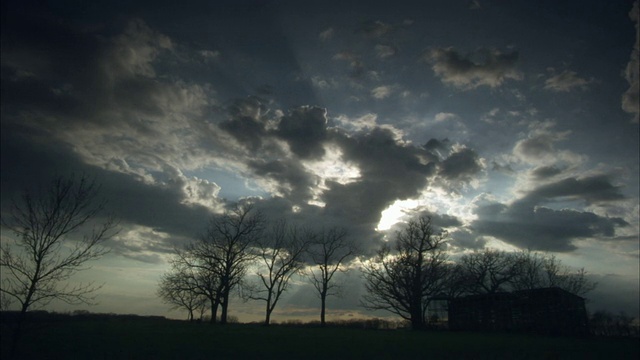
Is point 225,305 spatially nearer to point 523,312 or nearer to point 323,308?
point 323,308

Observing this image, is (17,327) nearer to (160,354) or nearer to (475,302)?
(160,354)

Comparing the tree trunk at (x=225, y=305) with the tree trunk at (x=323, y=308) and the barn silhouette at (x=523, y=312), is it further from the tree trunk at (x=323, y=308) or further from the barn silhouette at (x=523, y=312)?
the barn silhouette at (x=523, y=312)

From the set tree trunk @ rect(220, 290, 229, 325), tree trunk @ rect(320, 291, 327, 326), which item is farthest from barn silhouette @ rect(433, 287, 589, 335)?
tree trunk @ rect(220, 290, 229, 325)

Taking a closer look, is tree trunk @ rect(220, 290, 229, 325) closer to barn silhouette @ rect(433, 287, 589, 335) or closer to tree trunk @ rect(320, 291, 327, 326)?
tree trunk @ rect(320, 291, 327, 326)

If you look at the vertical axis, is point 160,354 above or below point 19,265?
below

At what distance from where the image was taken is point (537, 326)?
124ft

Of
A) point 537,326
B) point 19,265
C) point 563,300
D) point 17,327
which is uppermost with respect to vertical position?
point 19,265

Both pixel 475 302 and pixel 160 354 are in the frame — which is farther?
pixel 475 302

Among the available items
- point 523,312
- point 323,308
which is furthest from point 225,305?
point 523,312

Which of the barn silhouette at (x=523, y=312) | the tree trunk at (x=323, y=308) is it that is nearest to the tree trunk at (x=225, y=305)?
the tree trunk at (x=323, y=308)

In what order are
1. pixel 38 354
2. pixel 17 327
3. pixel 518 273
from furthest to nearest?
pixel 518 273
pixel 38 354
pixel 17 327

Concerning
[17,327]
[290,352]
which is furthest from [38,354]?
[290,352]

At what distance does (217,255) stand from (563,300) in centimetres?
4553

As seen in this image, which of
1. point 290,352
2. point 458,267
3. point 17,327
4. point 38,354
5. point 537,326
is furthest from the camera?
point 458,267
